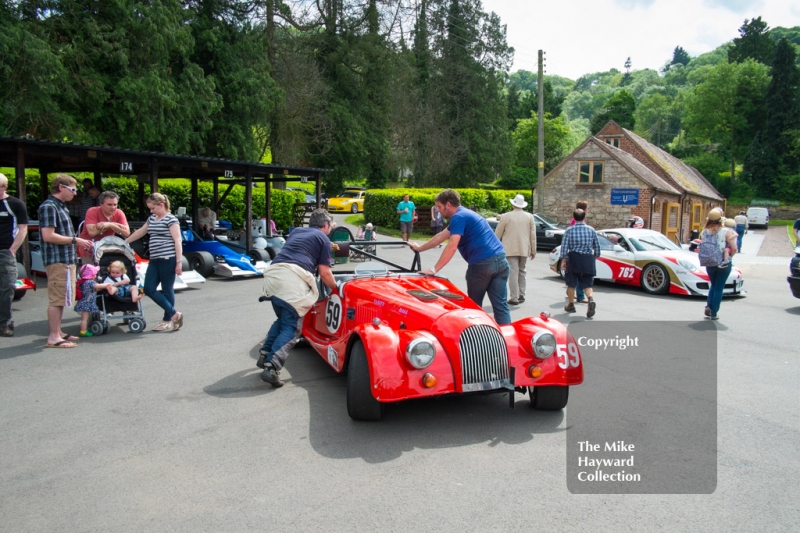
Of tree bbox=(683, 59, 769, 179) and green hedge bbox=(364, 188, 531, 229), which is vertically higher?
tree bbox=(683, 59, 769, 179)

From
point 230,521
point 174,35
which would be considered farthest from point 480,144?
point 230,521

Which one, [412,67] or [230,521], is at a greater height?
[412,67]

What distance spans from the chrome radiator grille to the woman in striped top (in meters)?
4.42

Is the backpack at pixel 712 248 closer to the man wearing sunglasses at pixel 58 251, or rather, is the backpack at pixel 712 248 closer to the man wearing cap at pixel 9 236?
the man wearing sunglasses at pixel 58 251

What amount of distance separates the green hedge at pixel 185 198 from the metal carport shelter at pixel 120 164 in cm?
162

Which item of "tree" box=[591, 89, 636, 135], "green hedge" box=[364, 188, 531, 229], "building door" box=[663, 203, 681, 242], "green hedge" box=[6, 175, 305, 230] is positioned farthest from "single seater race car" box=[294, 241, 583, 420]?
"tree" box=[591, 89, 636, 135]

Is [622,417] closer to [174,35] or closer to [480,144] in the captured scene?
[174,35]

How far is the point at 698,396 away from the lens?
5.46 meters

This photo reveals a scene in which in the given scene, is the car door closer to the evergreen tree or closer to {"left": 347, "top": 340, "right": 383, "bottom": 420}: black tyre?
{"left": 347, "top": 340, "right": 383, "bottom": 420}: black tyre

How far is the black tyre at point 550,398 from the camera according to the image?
4.86m

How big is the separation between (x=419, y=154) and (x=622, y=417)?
4174 cm

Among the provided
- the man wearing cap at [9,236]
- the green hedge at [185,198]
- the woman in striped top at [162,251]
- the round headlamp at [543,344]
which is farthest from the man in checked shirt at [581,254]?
the green hedge at [185,198]

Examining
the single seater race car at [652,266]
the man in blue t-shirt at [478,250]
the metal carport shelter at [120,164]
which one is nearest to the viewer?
the man in blue t-shirt at [478,250]

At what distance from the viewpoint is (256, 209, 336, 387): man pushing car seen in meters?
5.58
